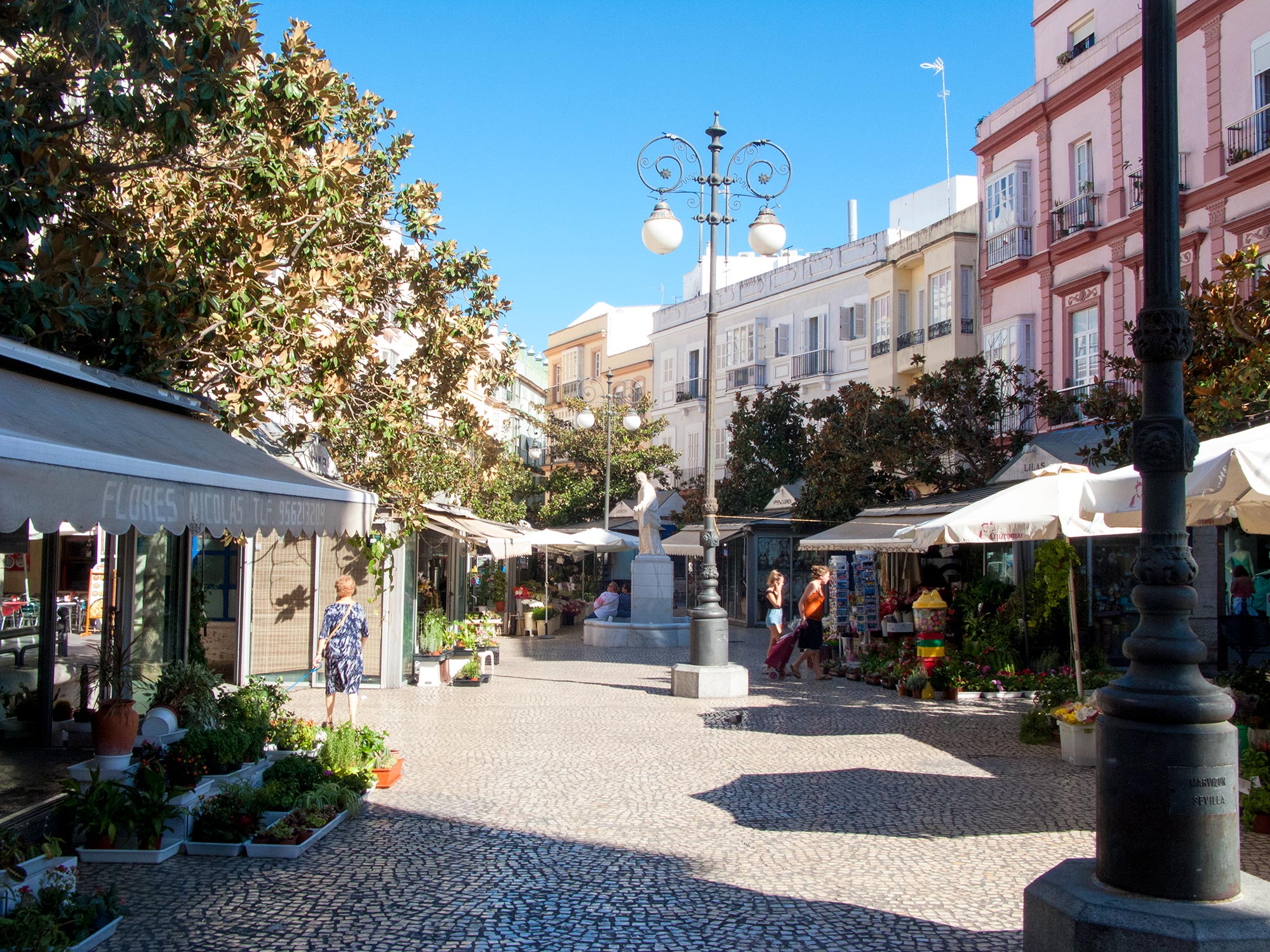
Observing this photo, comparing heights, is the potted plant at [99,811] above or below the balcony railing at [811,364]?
below

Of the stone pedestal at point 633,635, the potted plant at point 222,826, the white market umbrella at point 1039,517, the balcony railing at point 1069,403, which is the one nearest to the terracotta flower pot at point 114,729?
the potted plant at point 222,826

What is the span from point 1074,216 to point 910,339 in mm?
8599

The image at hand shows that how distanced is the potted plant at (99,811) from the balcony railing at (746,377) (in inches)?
1367

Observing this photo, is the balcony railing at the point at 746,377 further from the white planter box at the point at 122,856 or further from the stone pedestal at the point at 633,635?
the white planter box at the point at 122,856

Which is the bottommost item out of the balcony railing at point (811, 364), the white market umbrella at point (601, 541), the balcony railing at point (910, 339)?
the white market umbrella at point (601, 541)

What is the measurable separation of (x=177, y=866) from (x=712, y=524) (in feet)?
33.5

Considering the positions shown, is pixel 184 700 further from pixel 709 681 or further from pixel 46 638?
pixel 709 681

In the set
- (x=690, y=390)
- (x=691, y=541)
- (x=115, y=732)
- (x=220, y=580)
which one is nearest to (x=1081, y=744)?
(x=115, y=732)

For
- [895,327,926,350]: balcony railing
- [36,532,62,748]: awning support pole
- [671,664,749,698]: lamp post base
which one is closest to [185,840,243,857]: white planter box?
[36,532,62,748]: awning support pole

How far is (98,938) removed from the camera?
17.6 feet

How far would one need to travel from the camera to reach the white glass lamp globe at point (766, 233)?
15.6m

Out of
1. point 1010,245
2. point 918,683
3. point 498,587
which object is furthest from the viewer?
point 498,587

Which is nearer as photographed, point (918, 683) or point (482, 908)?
point (482, 908)

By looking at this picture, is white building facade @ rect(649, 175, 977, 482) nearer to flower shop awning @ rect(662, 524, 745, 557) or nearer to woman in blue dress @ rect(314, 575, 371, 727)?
flower shop awning @ rect(662, 524, 745, 557)
